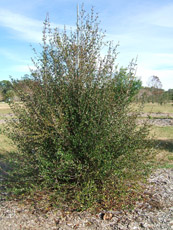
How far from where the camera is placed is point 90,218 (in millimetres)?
4086

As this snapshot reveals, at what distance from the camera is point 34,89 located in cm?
475

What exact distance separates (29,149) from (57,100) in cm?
106

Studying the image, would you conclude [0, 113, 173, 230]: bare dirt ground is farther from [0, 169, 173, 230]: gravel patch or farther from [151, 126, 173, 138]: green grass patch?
[151, 126, 173, 138]: green grass patch

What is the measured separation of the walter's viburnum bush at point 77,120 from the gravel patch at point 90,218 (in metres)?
0.35

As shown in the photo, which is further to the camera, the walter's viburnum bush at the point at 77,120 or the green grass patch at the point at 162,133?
the green grass patch at the point at 162,133

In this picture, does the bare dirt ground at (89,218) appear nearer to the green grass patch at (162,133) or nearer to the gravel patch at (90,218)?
the gravel patch at (90,218)

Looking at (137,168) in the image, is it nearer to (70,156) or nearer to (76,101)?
(70,156)

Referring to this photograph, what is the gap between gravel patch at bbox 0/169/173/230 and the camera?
3.85m

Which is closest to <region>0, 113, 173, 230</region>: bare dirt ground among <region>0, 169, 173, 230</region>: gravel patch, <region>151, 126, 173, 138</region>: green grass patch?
<region>0, 169, 173, 230</region>: gravel patch

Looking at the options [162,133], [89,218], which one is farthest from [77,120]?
[162,133]

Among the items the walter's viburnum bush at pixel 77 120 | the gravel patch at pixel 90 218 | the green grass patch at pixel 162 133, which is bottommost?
the green grass patch at pixel 162 133

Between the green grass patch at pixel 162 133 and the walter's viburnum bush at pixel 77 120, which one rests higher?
the walter's viburnum bush at pixel 77 120

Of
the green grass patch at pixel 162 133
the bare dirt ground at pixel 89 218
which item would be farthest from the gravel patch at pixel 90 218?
the green grass patch at pixel 162 133

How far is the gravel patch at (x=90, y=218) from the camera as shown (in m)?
3.85
